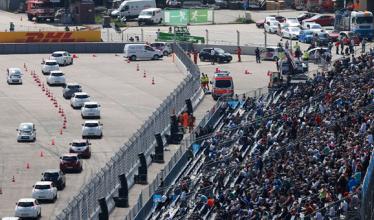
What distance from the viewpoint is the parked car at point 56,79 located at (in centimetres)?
8781

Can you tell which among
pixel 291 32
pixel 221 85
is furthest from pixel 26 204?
pixel 291 32

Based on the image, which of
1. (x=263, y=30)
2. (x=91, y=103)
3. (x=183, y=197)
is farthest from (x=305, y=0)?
(x=183, y=197)

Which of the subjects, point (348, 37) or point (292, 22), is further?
point (292, 22)

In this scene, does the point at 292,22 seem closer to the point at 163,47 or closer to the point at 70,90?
the point at 163,47

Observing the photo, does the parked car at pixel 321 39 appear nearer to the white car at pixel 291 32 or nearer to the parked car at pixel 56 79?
the white car at pixel 291 32

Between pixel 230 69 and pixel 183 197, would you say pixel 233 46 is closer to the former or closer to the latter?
pixel 230 69

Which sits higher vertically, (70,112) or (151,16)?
(70,112)

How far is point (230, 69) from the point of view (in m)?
90.9

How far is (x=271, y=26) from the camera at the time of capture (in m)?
105

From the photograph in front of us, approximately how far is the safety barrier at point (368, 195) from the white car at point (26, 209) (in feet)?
40.2

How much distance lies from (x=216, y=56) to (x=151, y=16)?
19250 millimetres

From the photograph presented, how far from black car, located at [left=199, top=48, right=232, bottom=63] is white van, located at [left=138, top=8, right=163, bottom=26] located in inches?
700

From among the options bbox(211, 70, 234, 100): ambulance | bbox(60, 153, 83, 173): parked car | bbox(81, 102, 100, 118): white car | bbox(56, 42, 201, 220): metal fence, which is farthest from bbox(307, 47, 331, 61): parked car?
bbox(60, 153, 83, 173): parked car

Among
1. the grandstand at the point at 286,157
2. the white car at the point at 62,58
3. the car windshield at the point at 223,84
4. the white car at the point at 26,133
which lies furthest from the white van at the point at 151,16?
the white car at the point at 26,133
